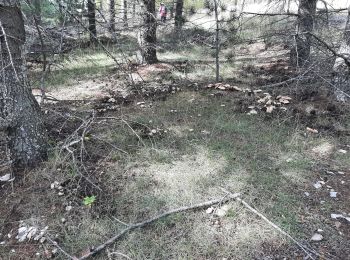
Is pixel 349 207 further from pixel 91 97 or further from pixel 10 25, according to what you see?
pixel 91 97

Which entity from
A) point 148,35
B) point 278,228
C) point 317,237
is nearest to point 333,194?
point 317,237

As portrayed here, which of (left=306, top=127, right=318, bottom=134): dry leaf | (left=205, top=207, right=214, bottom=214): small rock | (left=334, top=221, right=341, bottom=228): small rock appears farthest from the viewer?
(left=306, top=127, right=318, bottom=134): dry leaf

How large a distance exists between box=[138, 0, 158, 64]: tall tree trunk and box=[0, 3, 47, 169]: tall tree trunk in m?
4.35

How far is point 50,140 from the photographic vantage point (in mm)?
4082

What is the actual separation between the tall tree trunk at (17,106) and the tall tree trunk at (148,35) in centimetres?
435

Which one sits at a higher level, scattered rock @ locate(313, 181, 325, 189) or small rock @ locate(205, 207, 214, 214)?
scattered rock @ locate(313, 181, 325, 189)

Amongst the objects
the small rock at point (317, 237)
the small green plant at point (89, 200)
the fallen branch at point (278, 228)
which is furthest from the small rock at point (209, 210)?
the small green plant at point (89, 200)

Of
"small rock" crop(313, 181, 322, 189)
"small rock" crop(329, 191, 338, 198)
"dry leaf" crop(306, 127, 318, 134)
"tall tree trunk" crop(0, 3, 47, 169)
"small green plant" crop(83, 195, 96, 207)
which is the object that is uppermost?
"tall tree trunk" crop(0, 3, 47, 169)

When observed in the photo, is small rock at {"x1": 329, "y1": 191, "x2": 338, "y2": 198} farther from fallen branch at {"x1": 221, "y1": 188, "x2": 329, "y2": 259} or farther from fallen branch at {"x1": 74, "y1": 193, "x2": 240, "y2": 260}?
fallen branch at {"x1": 74, "y1": 193, "x2": 240, "y2": 260}

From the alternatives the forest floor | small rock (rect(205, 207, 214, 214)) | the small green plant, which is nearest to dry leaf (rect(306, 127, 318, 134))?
the forest floor

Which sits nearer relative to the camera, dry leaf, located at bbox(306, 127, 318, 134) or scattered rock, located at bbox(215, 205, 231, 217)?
scattered rock, located at bbox(215, 205, 231, 217)

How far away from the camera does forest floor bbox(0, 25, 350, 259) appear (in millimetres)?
2762

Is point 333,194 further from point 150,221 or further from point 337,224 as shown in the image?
point 150,221

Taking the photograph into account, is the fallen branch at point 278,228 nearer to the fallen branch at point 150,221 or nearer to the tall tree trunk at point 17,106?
the fallen branch at point 150,221
